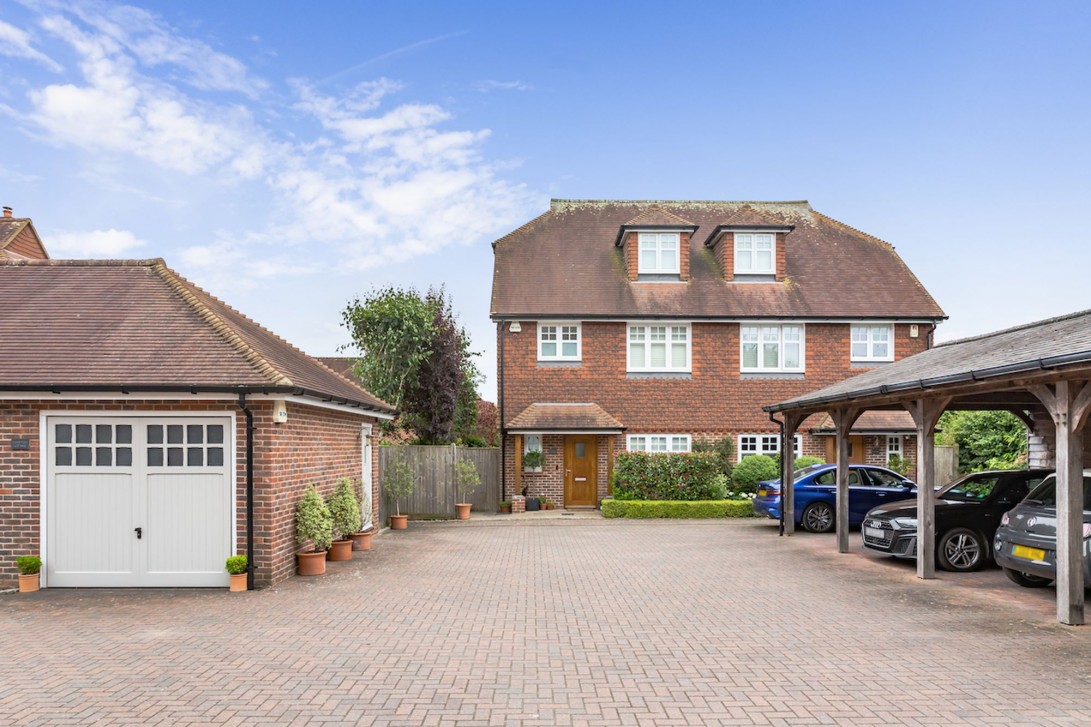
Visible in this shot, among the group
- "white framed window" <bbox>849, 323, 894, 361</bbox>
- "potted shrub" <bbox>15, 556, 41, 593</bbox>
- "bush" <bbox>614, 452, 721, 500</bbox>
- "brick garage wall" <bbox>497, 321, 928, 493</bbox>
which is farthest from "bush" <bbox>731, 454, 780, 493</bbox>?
"potted shrub" <bbox>15, 556, 41, 593</bbox>

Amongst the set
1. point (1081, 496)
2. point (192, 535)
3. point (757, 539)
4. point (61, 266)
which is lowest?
point (757, 539)

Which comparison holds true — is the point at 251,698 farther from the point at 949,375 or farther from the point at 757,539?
the point at 757,539

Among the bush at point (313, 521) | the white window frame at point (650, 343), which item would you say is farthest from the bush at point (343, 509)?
the white window frame at point (650, 343)

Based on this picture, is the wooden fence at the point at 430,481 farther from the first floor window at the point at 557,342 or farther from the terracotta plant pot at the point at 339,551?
the terracotta plant pot at the point at 339,551

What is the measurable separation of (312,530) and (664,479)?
38.5ft

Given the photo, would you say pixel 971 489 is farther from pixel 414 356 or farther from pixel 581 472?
pixel 414 356

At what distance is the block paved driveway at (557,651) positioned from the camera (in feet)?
19.3

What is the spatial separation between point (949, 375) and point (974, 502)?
3.69 m

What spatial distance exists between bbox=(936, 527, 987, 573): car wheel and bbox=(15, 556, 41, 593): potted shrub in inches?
531

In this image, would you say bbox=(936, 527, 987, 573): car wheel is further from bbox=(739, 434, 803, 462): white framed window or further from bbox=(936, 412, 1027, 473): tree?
bbox=(936, 412, 1027, 473): tree

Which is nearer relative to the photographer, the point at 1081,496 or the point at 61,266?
the point at 1081,496

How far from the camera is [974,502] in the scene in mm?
12352

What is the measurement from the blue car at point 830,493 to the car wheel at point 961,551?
458 centimetres

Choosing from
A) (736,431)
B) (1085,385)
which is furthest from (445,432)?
(1085,385)
